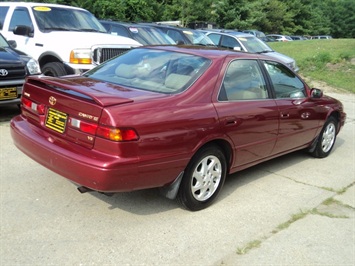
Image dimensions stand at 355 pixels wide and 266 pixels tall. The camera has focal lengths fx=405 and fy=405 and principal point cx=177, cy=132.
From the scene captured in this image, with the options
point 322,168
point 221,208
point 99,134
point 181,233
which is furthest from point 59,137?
point 322,168

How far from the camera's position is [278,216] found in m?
4.11

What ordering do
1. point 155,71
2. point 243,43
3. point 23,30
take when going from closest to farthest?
1. point 155,71
2. point 23,30
3. point 243,43

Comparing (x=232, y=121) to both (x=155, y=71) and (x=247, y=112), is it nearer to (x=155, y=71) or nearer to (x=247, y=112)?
(x=247, y=112)

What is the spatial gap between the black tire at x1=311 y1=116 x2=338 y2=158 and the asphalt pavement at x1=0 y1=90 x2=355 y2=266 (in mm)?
1077

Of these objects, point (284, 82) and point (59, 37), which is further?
point (59, 37)

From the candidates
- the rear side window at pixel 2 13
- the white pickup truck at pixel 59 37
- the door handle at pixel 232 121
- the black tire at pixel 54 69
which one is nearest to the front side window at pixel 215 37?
the white pickup truck at pixel 59 37

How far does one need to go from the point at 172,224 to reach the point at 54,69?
467 cm

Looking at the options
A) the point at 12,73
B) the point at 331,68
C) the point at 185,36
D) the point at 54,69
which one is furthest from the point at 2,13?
the point at 331,68

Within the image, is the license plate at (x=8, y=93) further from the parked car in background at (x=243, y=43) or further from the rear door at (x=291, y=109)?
the parked car in background at (x=243, y=43)

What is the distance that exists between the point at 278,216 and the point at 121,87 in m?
2.04

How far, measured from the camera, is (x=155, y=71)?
4.25 m

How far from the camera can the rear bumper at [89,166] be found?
3.24 m

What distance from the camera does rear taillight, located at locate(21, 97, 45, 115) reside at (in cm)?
389

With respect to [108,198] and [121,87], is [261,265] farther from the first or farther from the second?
[121,87]
